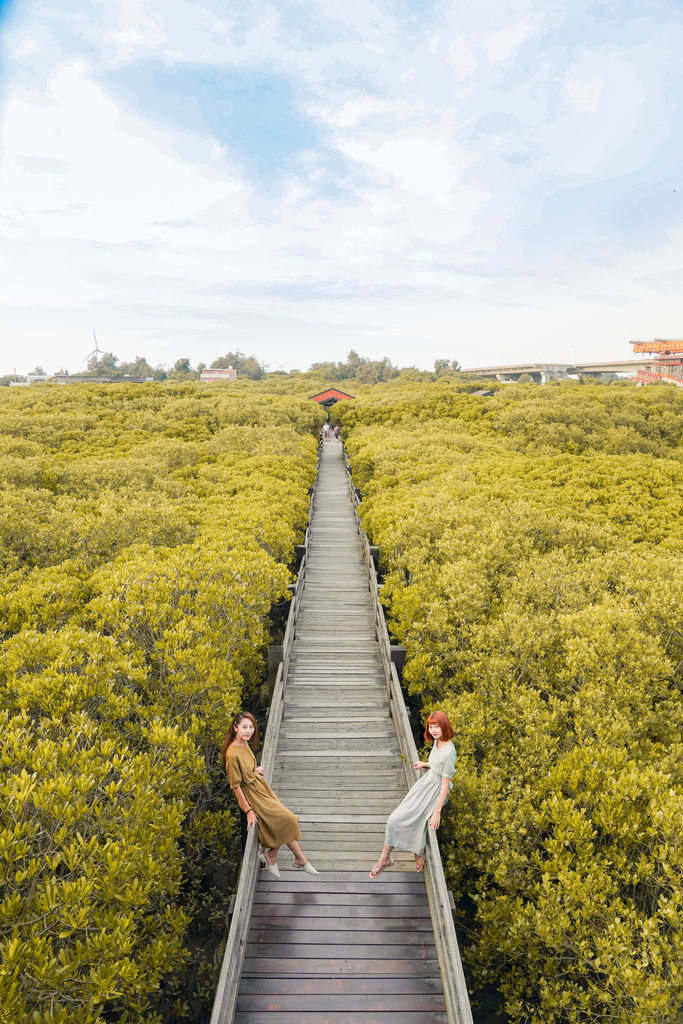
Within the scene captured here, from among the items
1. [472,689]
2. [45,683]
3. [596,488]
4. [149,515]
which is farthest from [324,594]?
[596,488]

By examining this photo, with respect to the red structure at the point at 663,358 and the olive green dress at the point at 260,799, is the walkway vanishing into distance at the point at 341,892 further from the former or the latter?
the red structure at the point at 663,358

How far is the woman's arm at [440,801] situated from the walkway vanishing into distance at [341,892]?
97 cm

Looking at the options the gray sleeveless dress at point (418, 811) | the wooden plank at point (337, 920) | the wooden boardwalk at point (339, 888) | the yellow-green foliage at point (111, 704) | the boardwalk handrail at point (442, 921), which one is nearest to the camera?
the yellow-green foliage at point (111, 704)

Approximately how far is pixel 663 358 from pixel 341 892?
108 m

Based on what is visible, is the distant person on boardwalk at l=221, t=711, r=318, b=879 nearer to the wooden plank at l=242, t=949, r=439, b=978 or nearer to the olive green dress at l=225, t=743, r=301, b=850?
the olive green dress at l=225, t=743, r=301, b=850

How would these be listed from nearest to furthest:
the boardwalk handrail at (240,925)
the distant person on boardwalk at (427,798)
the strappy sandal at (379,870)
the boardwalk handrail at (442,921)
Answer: the boardwalk handrail at (240,925), the boardwalk handrail at (442,921), the distant person on boardwalk at (427,798), the strappy sandal at (379,870)

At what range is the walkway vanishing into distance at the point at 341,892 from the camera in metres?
5.64

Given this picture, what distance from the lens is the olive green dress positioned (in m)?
6.12

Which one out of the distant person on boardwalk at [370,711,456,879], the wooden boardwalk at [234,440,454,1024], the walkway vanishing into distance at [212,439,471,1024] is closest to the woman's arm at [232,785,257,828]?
the walkway vanishing into distance at [212,439,471,1024]

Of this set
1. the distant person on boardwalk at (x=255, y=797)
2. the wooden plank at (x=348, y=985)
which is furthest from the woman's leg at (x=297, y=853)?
the wooden plank at (x=348, y=985)

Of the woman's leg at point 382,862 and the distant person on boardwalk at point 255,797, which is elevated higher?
the distant person on boardwalk at point 255,797

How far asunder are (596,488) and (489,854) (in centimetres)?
1663

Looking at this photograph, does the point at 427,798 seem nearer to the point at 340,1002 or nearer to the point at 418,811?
the point at 418,811

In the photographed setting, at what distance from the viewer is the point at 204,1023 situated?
22.5 feet
